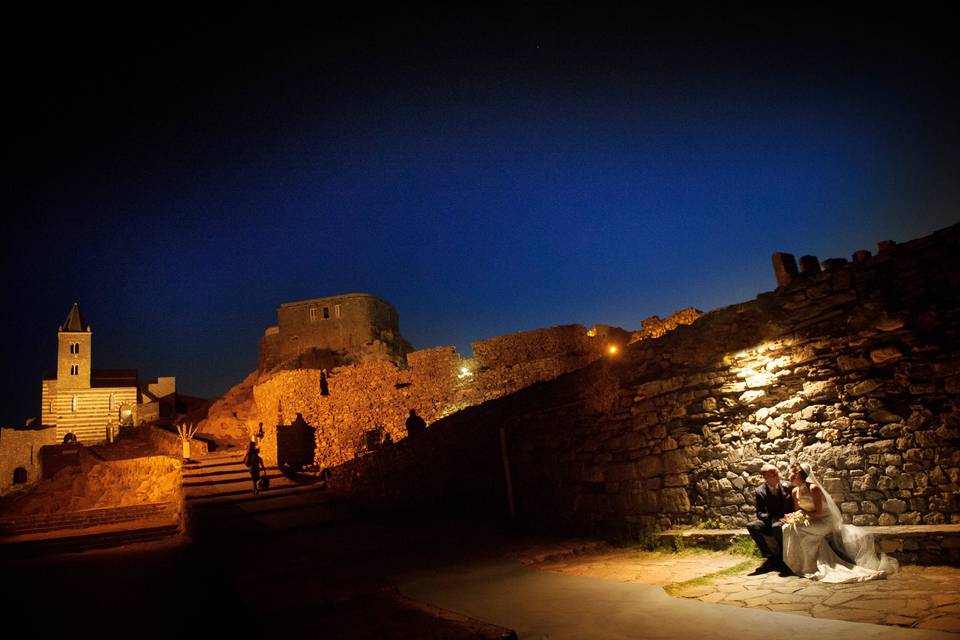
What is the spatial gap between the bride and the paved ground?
14 centimetres

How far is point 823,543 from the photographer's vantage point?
5.70 metres

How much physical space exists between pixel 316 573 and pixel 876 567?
5.75 meters

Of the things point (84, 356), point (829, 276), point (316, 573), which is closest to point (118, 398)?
point (84, 356)

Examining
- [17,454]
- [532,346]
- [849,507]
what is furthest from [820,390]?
[17,454]

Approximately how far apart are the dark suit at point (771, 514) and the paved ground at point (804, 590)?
0.30m

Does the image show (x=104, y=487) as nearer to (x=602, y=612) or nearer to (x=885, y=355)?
(x=602, y=612)

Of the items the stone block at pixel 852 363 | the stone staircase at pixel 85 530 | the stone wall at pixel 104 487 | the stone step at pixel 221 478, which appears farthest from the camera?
the stone wall at pixel 104 487

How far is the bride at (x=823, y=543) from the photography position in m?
5.41

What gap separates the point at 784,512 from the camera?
6250 mm

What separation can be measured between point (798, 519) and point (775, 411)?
5.42ft

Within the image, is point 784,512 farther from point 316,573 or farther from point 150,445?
point 150,445

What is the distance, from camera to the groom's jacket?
6246 millimetres

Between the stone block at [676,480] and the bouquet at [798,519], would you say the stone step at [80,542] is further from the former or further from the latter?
the bouquet at [798,519]

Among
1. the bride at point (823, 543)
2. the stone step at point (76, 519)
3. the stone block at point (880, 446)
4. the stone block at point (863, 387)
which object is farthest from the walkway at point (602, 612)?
the stone step at point (76, 519)
